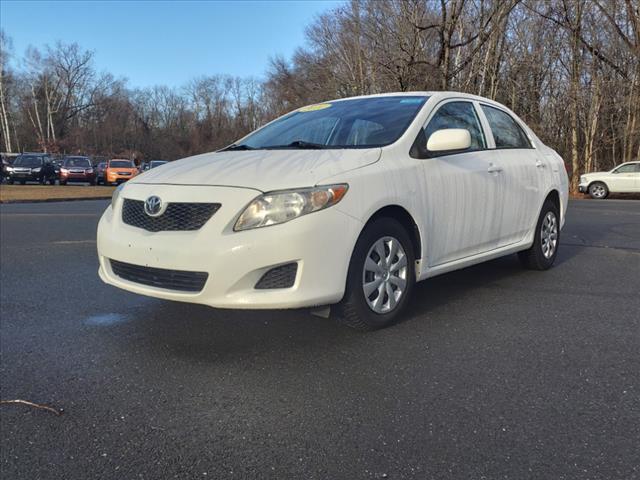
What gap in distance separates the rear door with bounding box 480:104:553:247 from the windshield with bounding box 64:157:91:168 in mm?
28933

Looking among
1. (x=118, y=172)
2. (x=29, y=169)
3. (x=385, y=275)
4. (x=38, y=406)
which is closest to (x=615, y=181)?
(x=385, y=275)

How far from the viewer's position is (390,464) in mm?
2061

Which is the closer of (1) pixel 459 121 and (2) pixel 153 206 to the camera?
(2) pixel 153 206

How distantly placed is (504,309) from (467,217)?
75 cm

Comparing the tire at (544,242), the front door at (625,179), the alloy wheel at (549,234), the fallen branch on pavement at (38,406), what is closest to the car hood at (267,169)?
the fallen branch on pavement at (38,406)

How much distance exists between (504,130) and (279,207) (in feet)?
9.52

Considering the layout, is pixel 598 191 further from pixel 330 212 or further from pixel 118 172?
pixel 118 172

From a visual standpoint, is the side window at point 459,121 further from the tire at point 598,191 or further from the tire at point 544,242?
the tire at point 598,191

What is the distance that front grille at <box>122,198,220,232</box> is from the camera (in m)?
3.13

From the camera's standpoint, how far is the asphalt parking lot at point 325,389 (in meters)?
2.10

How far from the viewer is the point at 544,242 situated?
5422 millimetres

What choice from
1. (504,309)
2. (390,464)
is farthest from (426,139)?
Result: (390,464)

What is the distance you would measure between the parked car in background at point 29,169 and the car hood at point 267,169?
28.2 meters

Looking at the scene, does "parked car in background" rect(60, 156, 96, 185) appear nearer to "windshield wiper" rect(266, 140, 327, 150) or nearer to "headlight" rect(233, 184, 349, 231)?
"windshield wiper" rect(266, 140, 327, 150)
